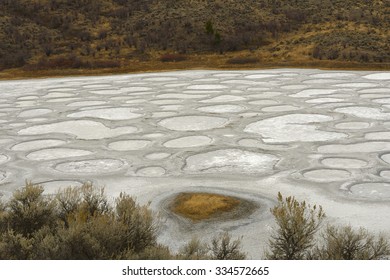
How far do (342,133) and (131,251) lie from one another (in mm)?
7021

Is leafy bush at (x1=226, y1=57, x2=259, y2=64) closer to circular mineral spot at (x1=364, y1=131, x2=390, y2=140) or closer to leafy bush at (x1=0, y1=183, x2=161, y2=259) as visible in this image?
circular mineral spot at (x1=364, y1=131, x2=390, y2=140)

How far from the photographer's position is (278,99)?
579 inches

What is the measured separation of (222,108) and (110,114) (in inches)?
119

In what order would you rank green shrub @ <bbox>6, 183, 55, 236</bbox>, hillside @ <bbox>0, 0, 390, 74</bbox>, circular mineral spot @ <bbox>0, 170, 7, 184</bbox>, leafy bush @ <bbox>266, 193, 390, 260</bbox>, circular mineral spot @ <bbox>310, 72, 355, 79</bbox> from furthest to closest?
hillside @ <bbox>0, 0, 390, 74</bbox>
circular mineral spot @ <bbox>310, 72, 355, 79</bbox>
circular mineral spot @ <bbox>0, 170, 7, 184</bbox>
green shrub @ <bbox>6, 183, 55, 236</bbox>
leafy bush @ <bbox>266, 193, 390, 260</bbox>

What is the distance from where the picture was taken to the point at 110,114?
44.3 feet

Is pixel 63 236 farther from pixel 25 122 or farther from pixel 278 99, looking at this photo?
pixel 278 99

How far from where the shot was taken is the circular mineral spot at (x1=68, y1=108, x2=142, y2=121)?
1309cm

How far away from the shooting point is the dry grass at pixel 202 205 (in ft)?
22.8

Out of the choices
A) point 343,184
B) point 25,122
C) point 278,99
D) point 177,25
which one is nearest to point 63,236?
point 343,184

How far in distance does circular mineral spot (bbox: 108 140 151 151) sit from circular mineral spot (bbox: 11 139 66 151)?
1211 mm

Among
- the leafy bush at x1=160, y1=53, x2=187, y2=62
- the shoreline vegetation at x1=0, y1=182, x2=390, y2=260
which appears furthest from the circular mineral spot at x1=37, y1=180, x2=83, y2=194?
the leafy bush at x1=160, y1=53, x2=187, y2=62

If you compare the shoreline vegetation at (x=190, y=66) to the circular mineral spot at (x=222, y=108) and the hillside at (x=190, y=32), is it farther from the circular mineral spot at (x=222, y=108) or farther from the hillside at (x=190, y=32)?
the circular mineral spot at (x=222, y=108)

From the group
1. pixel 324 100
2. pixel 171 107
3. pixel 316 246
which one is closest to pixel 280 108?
pixel 324 100

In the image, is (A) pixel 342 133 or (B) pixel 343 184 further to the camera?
(A) pixel 342 133
